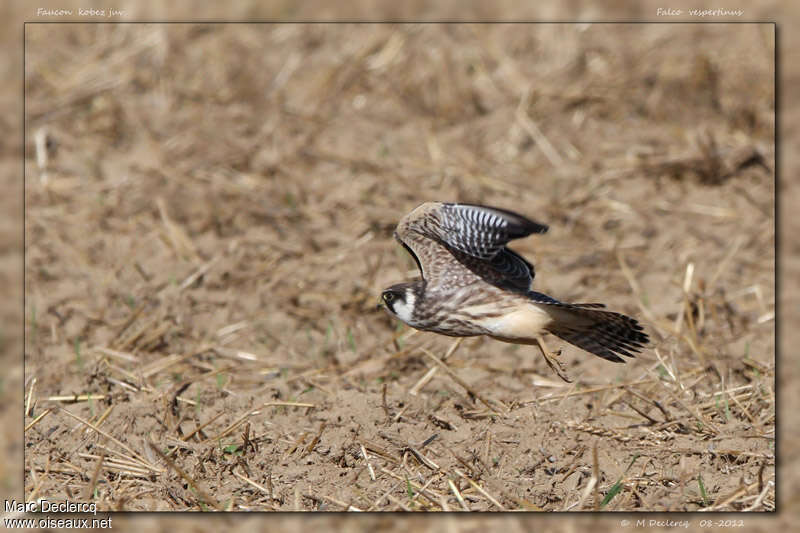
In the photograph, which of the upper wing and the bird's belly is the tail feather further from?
the upper wing

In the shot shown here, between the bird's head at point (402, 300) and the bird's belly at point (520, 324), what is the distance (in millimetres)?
387

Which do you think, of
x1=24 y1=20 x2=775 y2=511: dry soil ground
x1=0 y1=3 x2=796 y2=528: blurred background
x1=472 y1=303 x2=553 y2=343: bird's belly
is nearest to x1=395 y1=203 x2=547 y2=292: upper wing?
x1=472 y1=303 x2=553 y2=343: bird's belly

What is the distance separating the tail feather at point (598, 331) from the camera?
5215mm

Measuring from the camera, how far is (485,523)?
16.4 ft

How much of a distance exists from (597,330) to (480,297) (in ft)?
2.05

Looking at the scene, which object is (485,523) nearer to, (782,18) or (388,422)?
(388,422)

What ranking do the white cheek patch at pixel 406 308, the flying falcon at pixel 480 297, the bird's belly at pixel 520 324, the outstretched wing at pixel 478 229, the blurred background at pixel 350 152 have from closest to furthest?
the outstretched wing at pixel 478 229 → the flying falcon at pixel 480 297 → the bird's belly at pixel 520 324 → the white cheek patch at pixel 406 308 → the blurred background at pixel 350 152

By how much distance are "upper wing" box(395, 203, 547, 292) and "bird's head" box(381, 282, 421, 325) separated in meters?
0.12

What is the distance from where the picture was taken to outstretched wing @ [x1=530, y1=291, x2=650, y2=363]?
5.21m

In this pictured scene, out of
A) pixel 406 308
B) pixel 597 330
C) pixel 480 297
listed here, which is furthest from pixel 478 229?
pixel 597 330

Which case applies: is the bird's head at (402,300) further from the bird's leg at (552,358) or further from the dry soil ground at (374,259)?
the bird's leg at (552,358)

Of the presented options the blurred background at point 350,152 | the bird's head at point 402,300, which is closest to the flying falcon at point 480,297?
the bird's head at point 402,300

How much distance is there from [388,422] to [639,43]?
562cm

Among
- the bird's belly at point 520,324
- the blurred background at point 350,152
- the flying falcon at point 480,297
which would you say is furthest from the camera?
the blurred background at point 350,152
